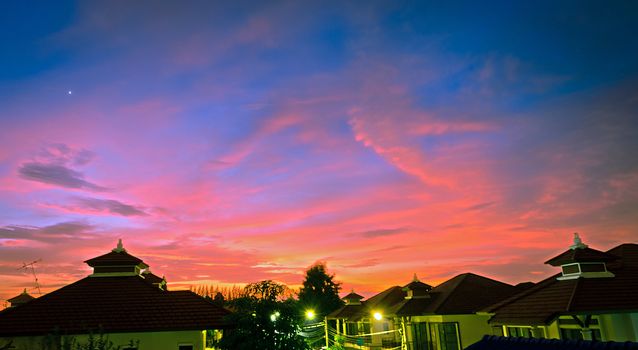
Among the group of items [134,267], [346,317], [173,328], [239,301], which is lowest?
[346,317]

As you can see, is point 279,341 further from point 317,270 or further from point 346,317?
point 317,270

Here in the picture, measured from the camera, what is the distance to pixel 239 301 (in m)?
16.2

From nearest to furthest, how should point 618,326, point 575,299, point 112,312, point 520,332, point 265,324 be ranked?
point 265,324, point 575,299, point 618,326, point 112,312, point 520,332

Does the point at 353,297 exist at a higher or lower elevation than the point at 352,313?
higher

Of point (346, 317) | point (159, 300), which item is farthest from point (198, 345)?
point (346, 317)

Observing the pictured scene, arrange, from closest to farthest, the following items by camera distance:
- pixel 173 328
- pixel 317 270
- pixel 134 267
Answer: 1. pixel 173 328
2. pixel 134 267
3. pixel 317 270

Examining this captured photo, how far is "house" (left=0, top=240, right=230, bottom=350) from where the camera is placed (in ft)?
60.6

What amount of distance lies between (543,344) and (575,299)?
47.9 feet

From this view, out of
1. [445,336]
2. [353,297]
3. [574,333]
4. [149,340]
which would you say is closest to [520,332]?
[574,333]

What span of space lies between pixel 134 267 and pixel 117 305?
3.28 meters

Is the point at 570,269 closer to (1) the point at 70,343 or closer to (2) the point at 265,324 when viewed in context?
(2) the point at 265,324

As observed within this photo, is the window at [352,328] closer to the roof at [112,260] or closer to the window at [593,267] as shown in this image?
the window at [593,267]

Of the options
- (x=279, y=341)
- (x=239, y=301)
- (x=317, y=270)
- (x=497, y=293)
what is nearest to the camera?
(x=279, y=341)

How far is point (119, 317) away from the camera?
757 inches
